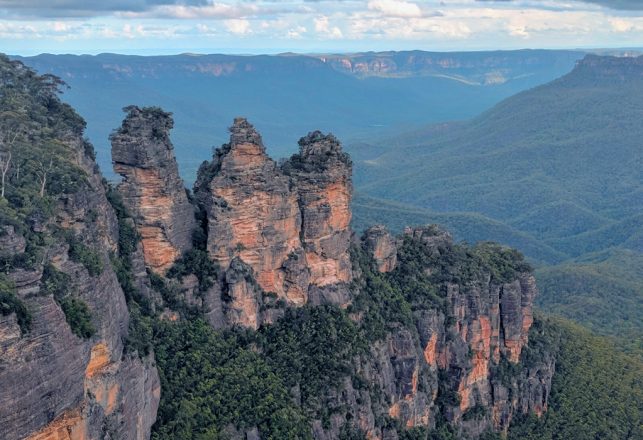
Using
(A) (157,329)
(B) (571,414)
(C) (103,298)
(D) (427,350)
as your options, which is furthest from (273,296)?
(B) (571,414)

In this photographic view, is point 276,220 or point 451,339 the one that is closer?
point 276,220

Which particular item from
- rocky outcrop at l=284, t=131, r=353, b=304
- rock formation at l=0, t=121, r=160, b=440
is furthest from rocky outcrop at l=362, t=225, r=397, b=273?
rock formation at l=0, t=121, r=160, b=440

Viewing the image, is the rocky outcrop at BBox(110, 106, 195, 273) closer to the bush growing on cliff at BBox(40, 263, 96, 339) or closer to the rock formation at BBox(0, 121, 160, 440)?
the rock formation at BBox(0, 121, 160, 440)

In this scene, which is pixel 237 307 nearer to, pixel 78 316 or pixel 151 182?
pixel 151 182

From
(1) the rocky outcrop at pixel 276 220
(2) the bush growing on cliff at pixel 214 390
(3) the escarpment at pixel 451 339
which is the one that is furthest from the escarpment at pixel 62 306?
(3) the escarpment at pixel 451 339

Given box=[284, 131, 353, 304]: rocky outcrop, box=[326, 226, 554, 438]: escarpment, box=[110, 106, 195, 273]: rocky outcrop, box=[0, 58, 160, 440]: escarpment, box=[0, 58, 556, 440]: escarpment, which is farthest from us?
box=[326, 226, 554, 438]: escarpment

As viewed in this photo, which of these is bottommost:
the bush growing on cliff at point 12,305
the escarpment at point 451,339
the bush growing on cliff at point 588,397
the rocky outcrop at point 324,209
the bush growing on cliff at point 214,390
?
the bush growing on cliff at point 588,397

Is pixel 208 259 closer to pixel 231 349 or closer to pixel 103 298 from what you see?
pixel 231 349

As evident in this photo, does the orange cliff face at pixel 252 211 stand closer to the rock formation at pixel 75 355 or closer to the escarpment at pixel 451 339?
the escarpment at pixel 451 339

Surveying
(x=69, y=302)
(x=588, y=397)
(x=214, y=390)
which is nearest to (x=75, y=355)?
(x=69, y=302)
